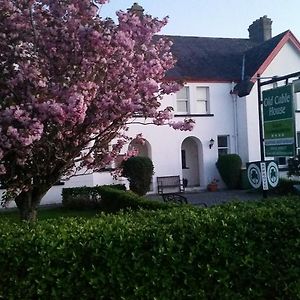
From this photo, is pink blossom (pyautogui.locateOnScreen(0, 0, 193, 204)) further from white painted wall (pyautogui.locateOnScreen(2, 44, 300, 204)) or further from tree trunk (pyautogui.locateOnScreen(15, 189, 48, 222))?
white painted wall (pyautogui.locateOnScreen(2, 44, 300, 204))

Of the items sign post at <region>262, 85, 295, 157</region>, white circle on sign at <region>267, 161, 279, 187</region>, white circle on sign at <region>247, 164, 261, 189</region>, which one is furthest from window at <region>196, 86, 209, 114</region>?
white circle on sign at <region>267, 161, 279, 187</region>

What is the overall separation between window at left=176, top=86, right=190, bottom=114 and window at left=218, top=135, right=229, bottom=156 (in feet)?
8.56

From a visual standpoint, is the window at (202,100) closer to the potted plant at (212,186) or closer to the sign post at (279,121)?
the potted plant at (212,186)

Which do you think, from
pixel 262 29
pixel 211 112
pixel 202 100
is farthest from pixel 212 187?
pixel 262 29

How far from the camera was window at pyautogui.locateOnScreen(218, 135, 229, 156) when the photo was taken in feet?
87.9

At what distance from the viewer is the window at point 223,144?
26.8 m

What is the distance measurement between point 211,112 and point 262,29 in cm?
986

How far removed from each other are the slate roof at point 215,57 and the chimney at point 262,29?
2.22 metres

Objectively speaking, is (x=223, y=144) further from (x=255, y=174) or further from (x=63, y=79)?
(x=63, y=79)

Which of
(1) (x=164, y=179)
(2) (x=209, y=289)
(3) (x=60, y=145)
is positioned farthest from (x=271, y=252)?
(1) (x=164, y=179)

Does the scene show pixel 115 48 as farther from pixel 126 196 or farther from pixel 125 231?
pixel 126 196

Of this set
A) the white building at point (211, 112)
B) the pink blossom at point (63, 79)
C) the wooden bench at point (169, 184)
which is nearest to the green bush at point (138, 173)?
the wooden bench at point (169, 184)

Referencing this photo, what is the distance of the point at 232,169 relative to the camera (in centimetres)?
2525

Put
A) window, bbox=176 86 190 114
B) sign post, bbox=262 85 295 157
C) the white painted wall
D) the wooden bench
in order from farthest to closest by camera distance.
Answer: window, bbox=176 86 190 114, the white painted wall, the wooden bench, sign post, bbox=262 85 295 157
